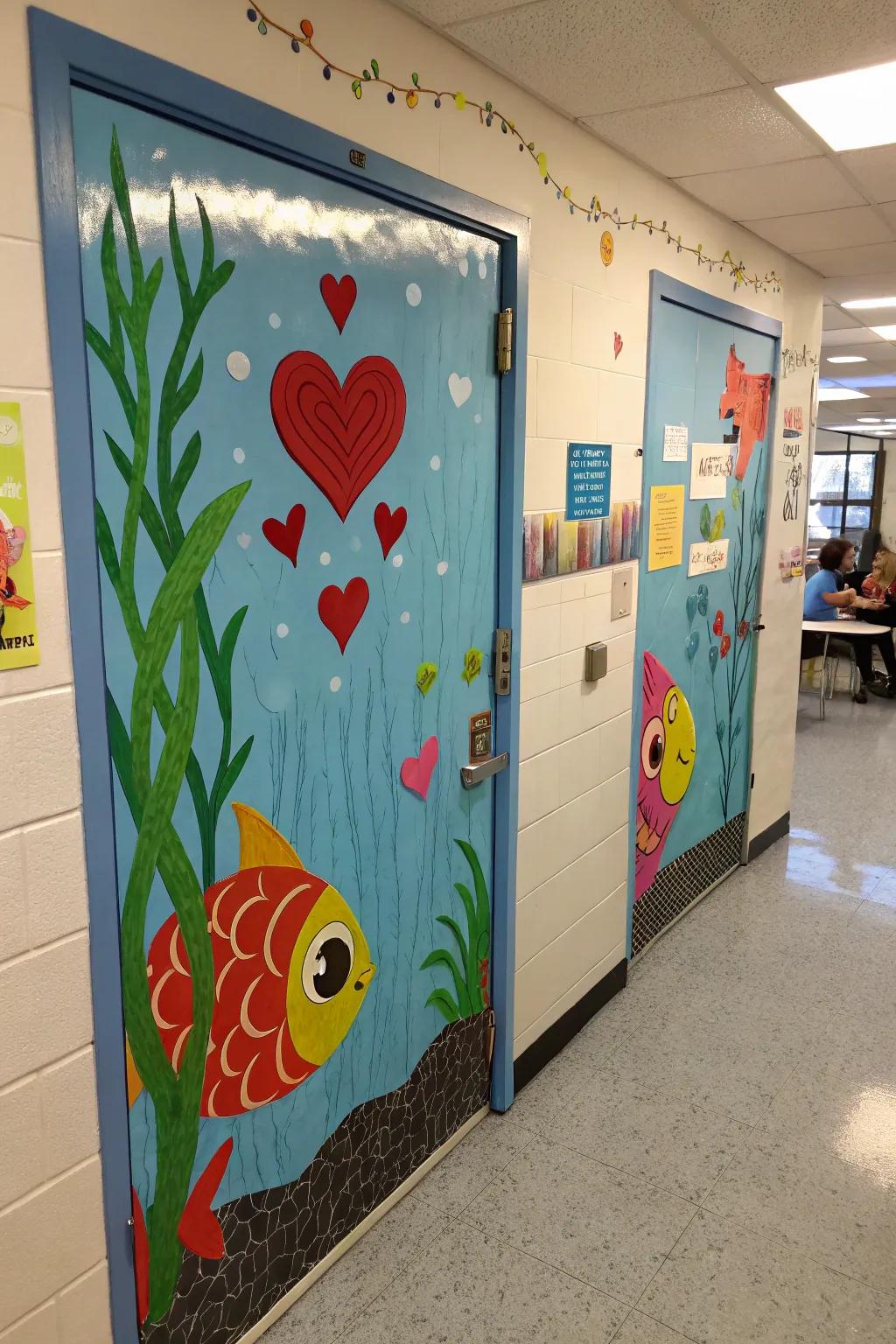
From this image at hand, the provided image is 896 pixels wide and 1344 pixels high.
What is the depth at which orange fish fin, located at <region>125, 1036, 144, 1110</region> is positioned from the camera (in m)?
1.60

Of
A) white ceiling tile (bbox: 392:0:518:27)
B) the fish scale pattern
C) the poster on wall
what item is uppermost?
white ceiling tile (bbox: 392:0:518:27)

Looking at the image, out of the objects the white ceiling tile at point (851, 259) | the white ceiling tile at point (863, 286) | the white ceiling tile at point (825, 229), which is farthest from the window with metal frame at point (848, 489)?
the white ceiling tile at point (825, 229)

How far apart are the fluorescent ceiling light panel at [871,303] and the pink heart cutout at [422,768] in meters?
3.90

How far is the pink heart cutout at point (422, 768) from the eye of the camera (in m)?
2.19

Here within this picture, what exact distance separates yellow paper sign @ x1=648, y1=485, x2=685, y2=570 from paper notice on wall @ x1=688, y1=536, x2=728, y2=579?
14cm

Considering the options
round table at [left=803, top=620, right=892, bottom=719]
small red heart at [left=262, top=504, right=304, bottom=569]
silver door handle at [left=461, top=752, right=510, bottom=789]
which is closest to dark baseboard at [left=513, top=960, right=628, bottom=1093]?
silver door handle at [left=461, top=752, right=510, bottom=789]

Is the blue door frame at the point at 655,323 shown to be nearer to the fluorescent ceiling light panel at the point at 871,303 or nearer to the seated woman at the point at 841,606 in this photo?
the fluorescent ceiling light panel at the point at 871,303

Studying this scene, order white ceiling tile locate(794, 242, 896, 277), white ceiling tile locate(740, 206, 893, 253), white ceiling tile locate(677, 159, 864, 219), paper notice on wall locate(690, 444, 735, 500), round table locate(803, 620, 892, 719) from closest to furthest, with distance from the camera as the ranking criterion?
white ceiling tile locate(677, 159, 864, 219) → white ceiling tile locate(740, 206, 893, 253) → paper notice on wall locate(690, 444, 735, 500) → white ceiling tile locate(794, 242, 896, 277) → round table locate(803, 620, 892, 719)

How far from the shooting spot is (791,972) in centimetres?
348

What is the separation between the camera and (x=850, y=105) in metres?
2.41

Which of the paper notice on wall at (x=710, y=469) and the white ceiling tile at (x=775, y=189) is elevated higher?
the white ceiling tile at (x=775, y=189)

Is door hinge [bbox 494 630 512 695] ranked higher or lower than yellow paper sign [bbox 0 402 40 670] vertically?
lower

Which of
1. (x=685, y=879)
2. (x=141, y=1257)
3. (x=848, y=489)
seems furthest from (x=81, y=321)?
(x=848, y=489)

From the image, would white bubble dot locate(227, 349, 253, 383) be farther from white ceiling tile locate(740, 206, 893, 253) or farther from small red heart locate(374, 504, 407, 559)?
white ceiling tile locate(740, 206, 893, 253)
